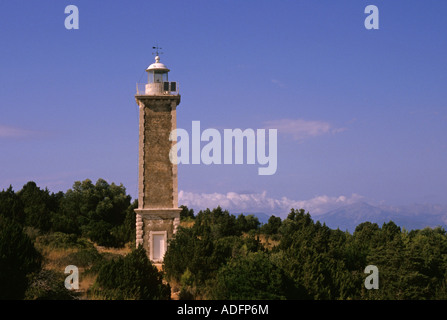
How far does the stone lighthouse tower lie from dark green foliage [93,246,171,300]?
34.2ft

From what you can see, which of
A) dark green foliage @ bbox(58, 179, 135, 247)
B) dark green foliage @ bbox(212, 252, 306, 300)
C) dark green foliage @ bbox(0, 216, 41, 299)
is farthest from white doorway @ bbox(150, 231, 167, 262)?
dark green foliage @ bbox(212, 252, 306, 300)

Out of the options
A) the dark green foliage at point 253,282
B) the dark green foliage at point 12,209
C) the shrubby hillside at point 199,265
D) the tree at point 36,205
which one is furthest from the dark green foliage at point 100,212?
the dark green foliage at point 253,282

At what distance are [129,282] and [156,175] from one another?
1322cm

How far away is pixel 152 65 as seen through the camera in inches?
1403

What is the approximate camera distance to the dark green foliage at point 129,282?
20.2 m

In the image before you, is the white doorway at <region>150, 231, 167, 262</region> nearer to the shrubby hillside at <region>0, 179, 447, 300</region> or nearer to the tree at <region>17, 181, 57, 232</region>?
the shrubby hillside at <region>0, 179, 447, 300</region>

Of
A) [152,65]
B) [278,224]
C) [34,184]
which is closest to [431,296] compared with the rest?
[152,65]

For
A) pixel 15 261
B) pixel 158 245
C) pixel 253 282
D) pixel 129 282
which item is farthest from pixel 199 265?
pixel 15 261

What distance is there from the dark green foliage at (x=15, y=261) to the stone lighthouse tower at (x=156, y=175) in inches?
422

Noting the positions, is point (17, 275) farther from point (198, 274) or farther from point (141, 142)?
point (141, 142)

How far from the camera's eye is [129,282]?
2077 centimetres

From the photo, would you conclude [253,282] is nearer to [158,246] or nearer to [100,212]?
[158,246]

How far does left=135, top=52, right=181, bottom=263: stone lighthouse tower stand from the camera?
32.9m

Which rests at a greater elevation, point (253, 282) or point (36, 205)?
point (36, 205)
